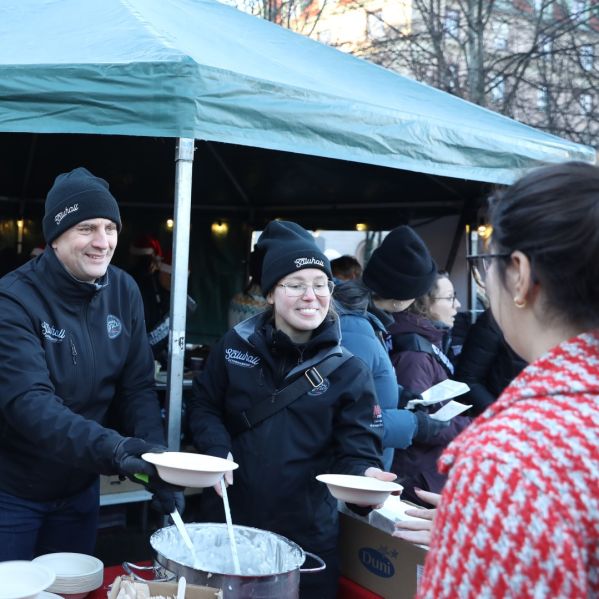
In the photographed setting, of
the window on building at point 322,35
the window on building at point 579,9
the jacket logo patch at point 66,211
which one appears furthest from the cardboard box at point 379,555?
the window on building at point 579,9

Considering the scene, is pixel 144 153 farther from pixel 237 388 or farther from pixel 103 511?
pixel 237 388

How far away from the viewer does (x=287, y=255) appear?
2691 mm

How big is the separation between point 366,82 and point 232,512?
3.03 m

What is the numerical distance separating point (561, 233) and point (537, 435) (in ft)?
1.00

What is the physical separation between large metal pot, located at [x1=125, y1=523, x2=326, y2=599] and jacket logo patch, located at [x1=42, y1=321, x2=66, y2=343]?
2.56 feet

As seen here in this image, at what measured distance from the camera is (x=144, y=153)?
24.5 feet

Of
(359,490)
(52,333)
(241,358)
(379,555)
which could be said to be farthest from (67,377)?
(379,555)

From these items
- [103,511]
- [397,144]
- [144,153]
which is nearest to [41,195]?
[144,153]

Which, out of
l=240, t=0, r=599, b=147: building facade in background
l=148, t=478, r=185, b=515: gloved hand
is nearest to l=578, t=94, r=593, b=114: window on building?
l=240, t=0, r=599, b=147: building facade in background

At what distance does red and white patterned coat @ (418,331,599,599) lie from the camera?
3.00 feet

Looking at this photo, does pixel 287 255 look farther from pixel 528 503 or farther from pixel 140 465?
pixel 528 503

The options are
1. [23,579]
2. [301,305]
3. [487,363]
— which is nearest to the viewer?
[23,579]

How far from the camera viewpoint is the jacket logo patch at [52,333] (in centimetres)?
242

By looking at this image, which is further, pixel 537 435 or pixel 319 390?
pixel 319 390
